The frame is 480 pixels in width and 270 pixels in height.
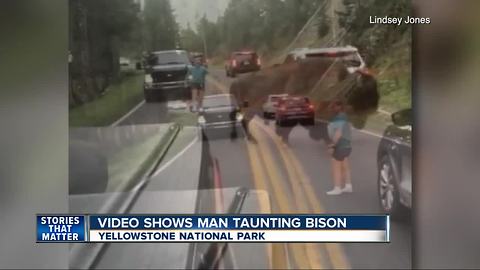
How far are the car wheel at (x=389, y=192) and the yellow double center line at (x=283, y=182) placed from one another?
1.04ft

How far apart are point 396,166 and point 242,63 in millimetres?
940

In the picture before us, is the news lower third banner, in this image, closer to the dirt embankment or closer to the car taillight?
the dirt embankment

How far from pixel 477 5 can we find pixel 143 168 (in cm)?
186

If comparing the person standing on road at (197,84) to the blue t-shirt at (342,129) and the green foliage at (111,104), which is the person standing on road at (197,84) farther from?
the blue t-shirt at (342,129)

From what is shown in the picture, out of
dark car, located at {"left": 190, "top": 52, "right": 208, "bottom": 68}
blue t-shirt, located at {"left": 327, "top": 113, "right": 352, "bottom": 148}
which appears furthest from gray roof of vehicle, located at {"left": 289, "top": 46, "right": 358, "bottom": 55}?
dark car, located at {"left": 190, "top": 52, "right": 208, "bottom": 68}

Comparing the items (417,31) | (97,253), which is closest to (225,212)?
(97,253)

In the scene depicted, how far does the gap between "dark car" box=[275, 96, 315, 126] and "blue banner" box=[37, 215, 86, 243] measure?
1.15 meters

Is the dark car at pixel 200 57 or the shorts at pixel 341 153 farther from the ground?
the dark car at pixel 200 57

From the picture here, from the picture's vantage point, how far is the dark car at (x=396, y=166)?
106 inches

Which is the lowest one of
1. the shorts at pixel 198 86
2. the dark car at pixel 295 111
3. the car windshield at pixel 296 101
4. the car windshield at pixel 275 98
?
the dark car at pixel 295 111

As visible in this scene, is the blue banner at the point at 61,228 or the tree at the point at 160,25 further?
the blue banner at the point at 61,228

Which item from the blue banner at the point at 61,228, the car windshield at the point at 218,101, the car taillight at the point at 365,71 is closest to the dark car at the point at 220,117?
the car windshield at the point at 218,101

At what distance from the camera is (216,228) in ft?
9.05

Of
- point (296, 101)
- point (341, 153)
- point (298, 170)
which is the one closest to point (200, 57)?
point (296, 101)
